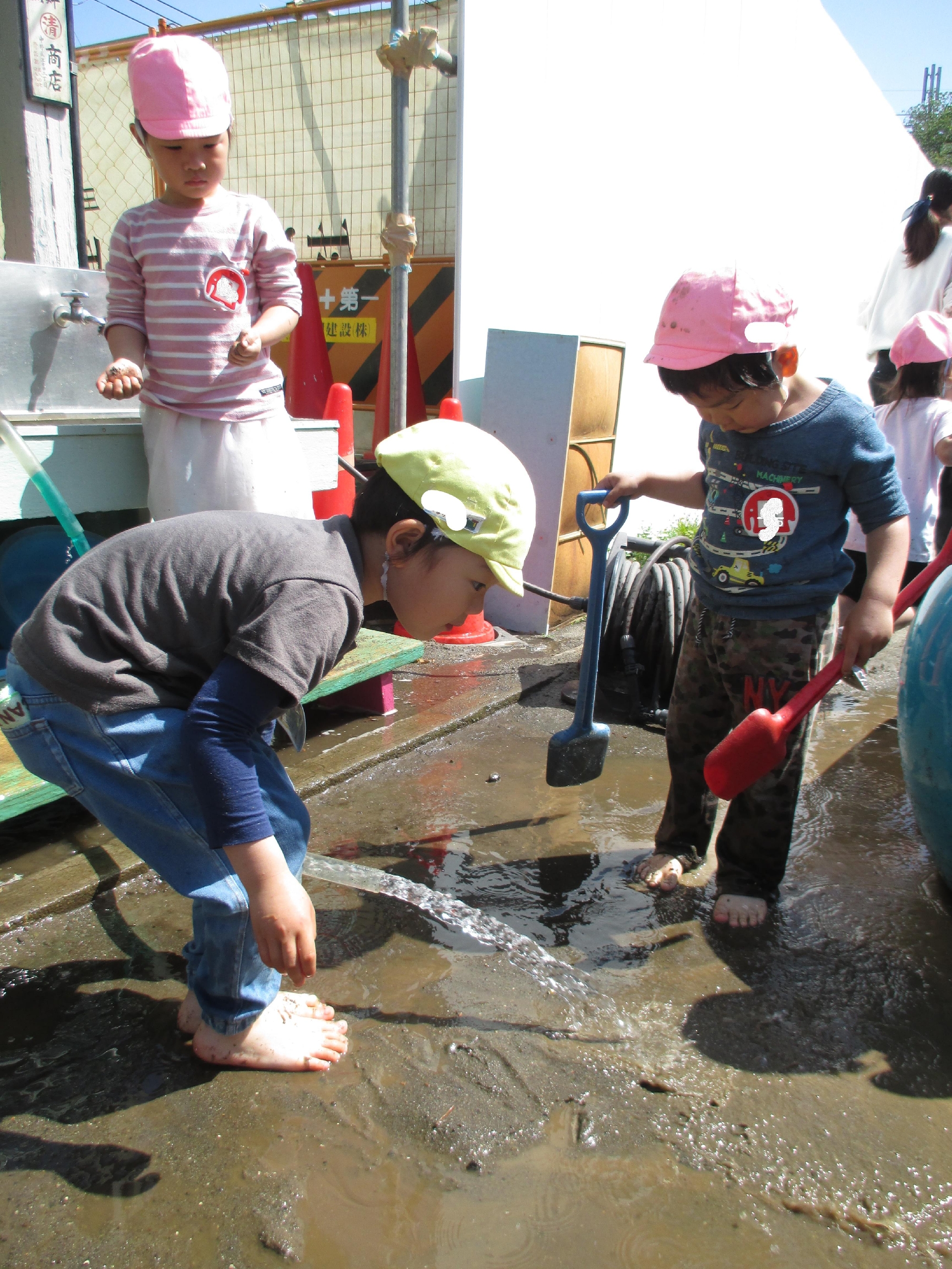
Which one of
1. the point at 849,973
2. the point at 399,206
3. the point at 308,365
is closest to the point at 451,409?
→ the point at 399,206

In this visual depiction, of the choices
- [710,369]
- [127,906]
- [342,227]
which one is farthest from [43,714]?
[342,227]

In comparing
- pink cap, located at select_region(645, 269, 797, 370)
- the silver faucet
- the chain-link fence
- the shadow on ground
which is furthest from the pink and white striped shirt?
the chain-link fence

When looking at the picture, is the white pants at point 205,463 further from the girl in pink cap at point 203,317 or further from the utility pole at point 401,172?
the utility pole at point 401,172

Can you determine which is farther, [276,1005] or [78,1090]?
[276,1005]

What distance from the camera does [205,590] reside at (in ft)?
4.92

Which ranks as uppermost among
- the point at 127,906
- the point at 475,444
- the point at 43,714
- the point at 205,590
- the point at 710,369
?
the point at 710,369

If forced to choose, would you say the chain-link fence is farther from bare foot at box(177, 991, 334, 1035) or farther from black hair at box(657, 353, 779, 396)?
bare foot at box(177, 991, 334, 1035)

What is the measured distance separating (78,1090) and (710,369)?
1.91 metres

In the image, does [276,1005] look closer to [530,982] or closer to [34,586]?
[530,982]

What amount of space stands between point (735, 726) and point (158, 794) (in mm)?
1404

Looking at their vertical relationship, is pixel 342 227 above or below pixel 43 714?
above

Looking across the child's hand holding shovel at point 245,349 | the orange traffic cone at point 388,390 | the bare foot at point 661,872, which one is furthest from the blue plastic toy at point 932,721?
the orange traffic cone at point 388,390

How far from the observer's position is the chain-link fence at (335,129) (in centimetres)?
615

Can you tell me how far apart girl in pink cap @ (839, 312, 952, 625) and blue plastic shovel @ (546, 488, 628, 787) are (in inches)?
49.7
